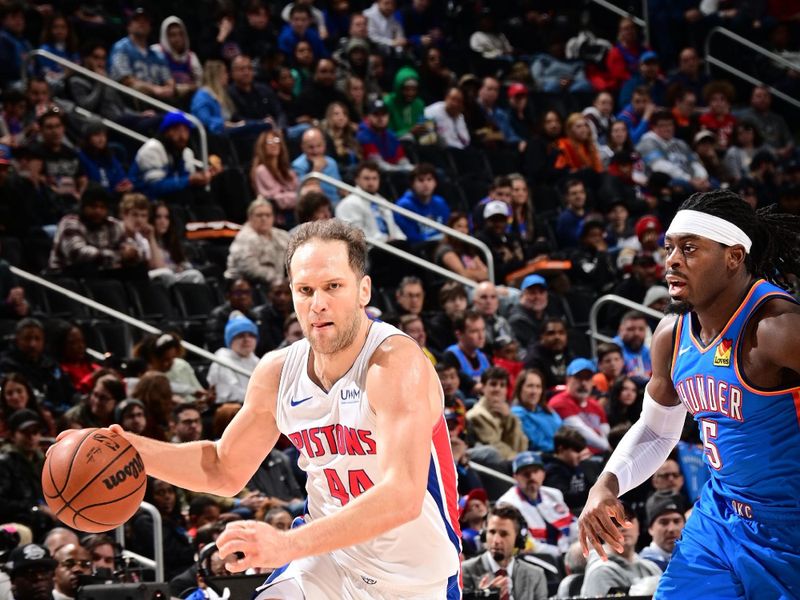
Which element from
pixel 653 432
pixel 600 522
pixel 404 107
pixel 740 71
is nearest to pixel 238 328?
pixel 404 107

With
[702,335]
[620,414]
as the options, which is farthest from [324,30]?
[702,335]

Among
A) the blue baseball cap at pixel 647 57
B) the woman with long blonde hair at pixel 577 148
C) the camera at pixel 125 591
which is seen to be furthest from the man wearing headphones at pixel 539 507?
the blue baseball cap at pixel 647 57

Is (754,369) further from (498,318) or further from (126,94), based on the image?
(126,94)

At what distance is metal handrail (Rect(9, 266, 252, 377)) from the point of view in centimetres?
1003

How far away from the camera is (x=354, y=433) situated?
171 inches

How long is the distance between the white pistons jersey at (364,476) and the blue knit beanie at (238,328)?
19.0 ft

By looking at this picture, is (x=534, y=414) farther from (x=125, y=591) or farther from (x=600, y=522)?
(x=600, y=522)

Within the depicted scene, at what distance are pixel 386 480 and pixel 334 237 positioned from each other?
88 cm

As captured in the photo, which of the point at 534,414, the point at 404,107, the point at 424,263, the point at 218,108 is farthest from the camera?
the point at 404,107

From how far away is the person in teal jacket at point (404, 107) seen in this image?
14.9m

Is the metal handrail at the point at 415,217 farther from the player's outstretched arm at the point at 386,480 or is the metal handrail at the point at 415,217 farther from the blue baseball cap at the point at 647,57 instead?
the player's outstretched arm at the point at 386,480

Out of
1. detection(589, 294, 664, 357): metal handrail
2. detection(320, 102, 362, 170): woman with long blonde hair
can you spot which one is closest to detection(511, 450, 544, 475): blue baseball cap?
detection(589, 294, 664, 357): metal handrail

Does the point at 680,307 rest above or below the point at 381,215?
above

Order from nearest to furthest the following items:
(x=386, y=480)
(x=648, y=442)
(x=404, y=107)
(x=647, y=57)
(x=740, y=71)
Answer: (x=386, y=480)
(x=648, y=442)
(x=404, y=107)
(x=647, y=57)
(x=740, y=71)
